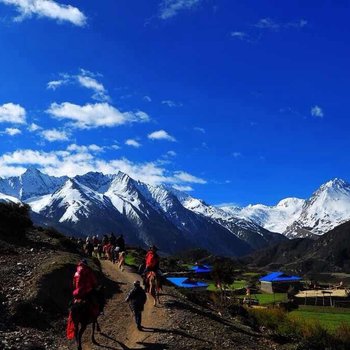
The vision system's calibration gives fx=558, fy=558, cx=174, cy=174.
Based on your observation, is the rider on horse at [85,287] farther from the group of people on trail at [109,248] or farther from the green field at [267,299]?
the green field at [267,299]

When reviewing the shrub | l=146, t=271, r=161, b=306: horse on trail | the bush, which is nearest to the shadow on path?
l=146, t=271, r=161, b=306: horse on trail

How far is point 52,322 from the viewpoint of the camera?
2038 cm

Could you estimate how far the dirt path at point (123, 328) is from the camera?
60.0ft

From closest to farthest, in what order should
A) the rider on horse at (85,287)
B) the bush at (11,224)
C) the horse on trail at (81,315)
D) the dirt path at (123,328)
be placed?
the horse on trail at (81,315), the rider on horse at (85,287), the dirt path at (123,328), the bush at (11,224)

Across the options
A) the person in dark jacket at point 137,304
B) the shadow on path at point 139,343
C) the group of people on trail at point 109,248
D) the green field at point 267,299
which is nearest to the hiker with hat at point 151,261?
the person in dark jacket at point 137,304

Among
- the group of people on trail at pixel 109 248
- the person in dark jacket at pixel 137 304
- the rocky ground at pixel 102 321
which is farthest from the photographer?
the group of people on trail at pixel 109 248

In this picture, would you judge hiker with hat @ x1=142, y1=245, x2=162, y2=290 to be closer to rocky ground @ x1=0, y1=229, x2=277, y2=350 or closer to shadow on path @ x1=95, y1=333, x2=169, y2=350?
rocky ground @ x1=0, y1=229, x2=277, y2=350

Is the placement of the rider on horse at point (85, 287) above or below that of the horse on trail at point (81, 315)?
above

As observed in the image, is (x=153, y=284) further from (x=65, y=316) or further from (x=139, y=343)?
(x=139, y=343)

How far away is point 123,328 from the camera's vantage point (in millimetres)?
20391

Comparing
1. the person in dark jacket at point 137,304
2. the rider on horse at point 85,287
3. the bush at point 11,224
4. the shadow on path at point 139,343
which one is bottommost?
the shadow on path at point 139,343

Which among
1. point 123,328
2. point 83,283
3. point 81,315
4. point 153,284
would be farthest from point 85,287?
point 153,284

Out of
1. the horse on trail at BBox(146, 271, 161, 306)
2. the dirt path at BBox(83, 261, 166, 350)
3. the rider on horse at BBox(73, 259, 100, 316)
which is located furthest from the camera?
the horse on trail at BBox(146, 271, 161, 306)

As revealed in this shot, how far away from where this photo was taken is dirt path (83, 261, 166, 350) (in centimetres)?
1828
